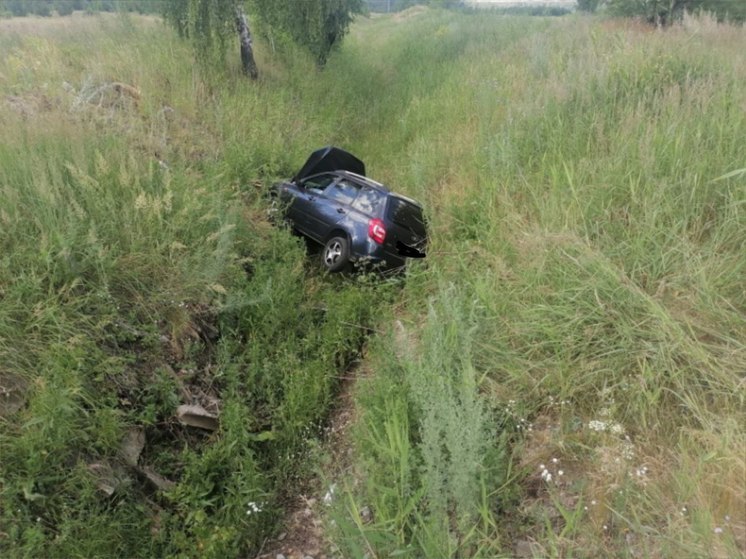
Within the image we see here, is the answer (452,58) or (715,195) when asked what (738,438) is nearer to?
(715,195)

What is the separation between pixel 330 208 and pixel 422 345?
3406 millimetres

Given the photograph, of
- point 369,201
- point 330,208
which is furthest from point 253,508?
point 330,208

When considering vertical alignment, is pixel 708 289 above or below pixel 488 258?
above

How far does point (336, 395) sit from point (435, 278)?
177 cm

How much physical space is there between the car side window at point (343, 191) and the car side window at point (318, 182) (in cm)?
20

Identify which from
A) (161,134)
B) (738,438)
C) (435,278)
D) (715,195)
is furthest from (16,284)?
(715,195)

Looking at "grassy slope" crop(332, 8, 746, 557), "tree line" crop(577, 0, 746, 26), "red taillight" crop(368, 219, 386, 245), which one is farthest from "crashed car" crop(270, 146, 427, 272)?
"tree line" crop(577, 0, 746, 26)

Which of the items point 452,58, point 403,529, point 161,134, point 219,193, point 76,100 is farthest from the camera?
→ point 452,58

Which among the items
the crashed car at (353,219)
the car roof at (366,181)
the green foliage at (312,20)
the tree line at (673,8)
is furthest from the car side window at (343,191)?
the tree line at (673,8)

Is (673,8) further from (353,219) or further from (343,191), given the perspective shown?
(353,219)

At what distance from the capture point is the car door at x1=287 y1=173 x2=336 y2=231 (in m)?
7.44

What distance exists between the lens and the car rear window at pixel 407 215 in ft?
22.1

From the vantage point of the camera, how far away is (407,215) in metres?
6.91

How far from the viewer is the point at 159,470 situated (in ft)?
13.0
